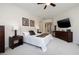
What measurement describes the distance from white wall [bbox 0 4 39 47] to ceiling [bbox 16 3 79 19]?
96mm

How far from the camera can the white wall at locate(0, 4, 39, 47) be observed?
66.2 inches

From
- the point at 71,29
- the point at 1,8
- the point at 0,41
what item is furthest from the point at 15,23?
the point at 71,29

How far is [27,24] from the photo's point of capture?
6.16 feet

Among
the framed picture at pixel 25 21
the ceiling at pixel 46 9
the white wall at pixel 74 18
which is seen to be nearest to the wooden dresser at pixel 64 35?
the white wall at pixel 74 18

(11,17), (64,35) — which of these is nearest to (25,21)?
(11,17)

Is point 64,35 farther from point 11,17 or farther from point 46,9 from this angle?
point 11,17

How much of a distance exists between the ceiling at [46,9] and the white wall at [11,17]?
10 centimetres

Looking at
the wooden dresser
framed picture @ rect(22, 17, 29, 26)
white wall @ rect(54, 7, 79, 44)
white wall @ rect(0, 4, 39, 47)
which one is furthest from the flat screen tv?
framed picture @ rect(22, 17, 29, 26)

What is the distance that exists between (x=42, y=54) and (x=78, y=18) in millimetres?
1030

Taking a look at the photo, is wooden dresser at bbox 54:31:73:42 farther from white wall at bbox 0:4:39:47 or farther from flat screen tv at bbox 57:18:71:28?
white wall at bbox 0:4:39:47

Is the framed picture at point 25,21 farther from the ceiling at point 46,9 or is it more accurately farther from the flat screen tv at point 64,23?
the flat screen tv at point 64,23

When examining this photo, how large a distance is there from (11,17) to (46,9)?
0.75 m

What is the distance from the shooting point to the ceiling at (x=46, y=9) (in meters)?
1.67

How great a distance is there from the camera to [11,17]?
5.72 feet
